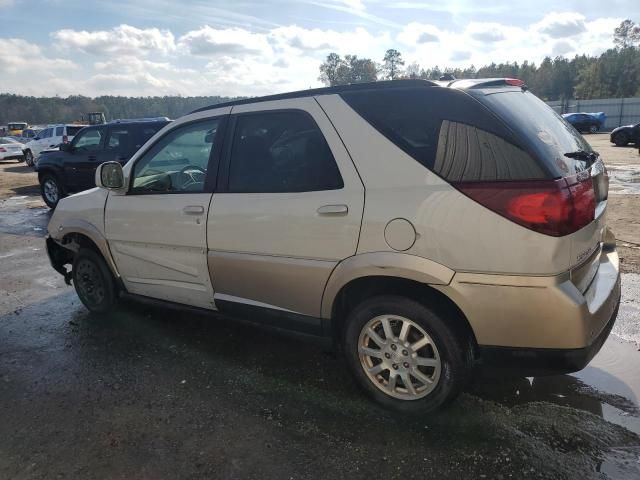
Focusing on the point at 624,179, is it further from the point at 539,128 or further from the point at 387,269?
the point at 387,269

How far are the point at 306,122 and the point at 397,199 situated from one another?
0.85 metres

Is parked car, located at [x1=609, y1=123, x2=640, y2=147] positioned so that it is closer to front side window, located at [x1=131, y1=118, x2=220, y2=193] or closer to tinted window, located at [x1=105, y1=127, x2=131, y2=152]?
tinted window, located at [x1=105, y1=127, x2=131, y2=152]

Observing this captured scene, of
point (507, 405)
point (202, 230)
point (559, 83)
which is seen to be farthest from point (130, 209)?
point (559, 83)

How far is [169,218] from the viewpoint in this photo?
12.1 feet

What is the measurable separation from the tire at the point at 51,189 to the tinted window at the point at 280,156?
10.1 m

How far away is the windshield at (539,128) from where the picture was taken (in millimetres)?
2480

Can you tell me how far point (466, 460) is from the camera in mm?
2529

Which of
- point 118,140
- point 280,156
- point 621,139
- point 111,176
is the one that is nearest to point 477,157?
point 280,156

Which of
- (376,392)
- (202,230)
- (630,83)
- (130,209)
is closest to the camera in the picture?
(376,392)

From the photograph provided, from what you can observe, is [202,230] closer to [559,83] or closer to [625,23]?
[625,23]

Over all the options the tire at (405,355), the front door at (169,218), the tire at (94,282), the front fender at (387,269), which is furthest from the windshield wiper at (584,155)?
the tire at (94,282)

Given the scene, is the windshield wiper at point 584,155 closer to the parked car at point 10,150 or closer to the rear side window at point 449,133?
the rear side window at point 449,133

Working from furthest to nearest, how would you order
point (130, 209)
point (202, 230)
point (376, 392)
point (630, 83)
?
point (630, 83) → point (130, 209) → point (202, 230) → point (376, 392)

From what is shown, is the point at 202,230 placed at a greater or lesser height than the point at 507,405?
greater
